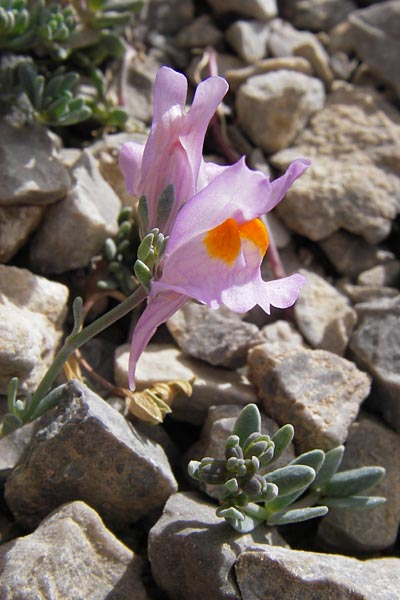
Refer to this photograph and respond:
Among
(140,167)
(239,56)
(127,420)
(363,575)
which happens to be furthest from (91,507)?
(239,56)

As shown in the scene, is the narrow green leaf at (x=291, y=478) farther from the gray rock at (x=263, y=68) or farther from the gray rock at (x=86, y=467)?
the gray rock at (x=263, y=68)

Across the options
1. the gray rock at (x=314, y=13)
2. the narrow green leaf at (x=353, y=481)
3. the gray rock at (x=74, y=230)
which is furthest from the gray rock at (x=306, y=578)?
the gray rock at (x=314, y=13)

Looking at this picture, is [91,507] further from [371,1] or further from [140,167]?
[371,1]

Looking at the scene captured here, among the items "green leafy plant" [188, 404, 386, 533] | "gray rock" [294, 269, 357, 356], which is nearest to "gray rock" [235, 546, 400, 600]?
"green leafy plant" [188, 404, 386, 533]

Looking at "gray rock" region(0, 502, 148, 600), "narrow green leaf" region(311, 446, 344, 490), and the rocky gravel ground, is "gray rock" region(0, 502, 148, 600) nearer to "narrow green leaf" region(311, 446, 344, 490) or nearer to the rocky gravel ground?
the rocky gravel ground

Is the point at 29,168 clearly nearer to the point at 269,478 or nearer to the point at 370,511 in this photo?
the point at 269,478

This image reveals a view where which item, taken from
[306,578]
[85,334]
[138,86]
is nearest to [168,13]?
[138,86]
